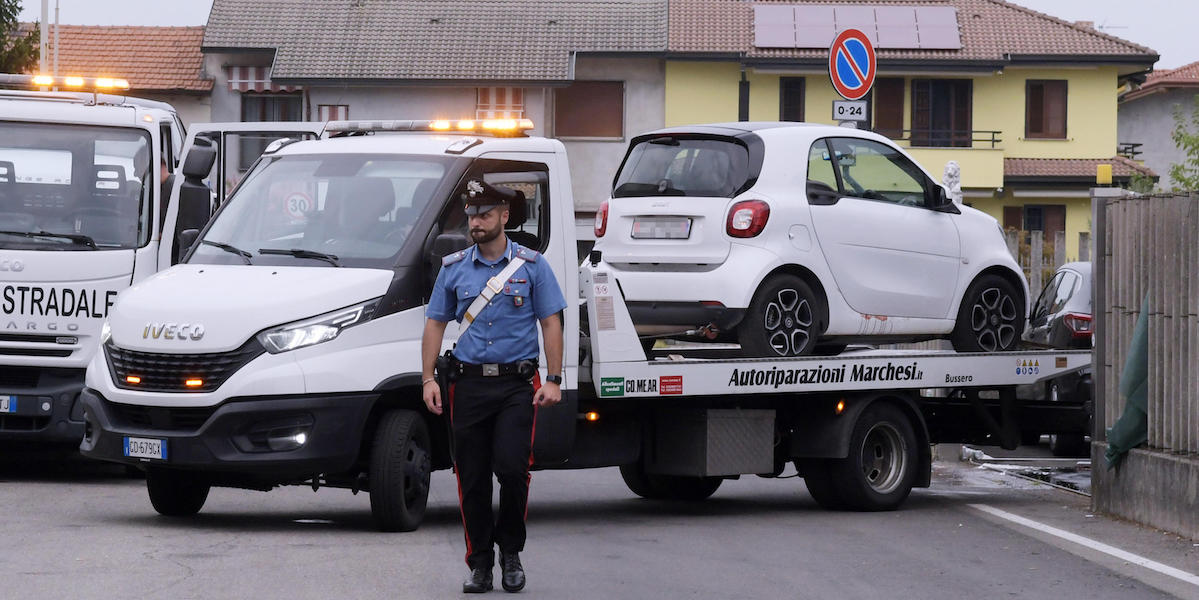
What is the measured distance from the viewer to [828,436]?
12430 mm

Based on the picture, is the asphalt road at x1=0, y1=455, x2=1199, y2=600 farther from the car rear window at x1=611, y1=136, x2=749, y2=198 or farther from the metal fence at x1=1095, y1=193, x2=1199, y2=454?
the car rear window at x1=611, y1=136, x2=749, y2=198

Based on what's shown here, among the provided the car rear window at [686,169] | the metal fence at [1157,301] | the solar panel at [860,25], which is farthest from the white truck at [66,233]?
the solar panel at [860,25]

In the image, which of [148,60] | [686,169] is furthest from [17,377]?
[148,60]

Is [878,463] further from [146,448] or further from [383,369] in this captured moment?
[146,448]

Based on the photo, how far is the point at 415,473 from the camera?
1031 cm

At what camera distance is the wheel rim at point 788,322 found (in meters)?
12.1

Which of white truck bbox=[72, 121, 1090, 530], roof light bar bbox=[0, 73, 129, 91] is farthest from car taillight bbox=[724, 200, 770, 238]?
roof light bar bbox=[0, 73, 129, 91]

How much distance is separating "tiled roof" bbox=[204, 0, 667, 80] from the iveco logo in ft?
114

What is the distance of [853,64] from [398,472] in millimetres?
8373

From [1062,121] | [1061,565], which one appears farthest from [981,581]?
[1062,121]

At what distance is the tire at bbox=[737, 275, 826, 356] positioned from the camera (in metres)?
12.0

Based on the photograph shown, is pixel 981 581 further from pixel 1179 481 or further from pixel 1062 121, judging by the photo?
Result: pixel 1062 121

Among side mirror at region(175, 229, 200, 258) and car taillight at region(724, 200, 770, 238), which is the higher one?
car taillight at region(724, 200, 770, 238)

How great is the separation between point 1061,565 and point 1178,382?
2115 mm
